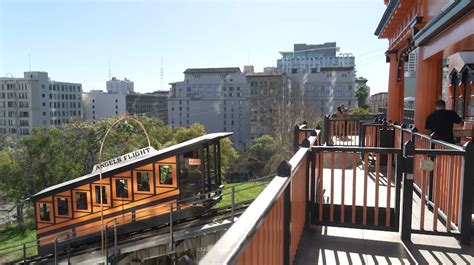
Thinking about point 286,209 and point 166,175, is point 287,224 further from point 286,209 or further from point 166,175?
point 166,175

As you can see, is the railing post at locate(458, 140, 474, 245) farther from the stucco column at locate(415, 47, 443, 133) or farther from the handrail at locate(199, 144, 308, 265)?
the stucco column at locate(415, 47, 443, 133)

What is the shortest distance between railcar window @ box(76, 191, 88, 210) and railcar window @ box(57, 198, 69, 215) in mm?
533

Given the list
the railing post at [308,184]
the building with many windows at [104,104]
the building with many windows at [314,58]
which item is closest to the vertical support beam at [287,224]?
the railing post at [308,184]

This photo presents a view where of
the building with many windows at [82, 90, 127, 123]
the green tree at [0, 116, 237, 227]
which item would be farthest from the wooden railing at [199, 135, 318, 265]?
the building with many windows at [82, 90, 127, 123]

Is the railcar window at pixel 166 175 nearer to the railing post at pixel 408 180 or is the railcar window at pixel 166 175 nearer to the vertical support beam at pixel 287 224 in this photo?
the railing post at pixel 408 180

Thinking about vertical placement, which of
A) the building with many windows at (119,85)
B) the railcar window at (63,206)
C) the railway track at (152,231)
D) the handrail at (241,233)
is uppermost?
the building with many windows at (119,85)

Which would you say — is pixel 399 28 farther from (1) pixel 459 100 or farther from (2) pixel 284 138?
(2) pixel 284 138

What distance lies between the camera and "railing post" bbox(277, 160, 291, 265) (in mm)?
2553

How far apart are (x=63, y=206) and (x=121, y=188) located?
9.53 ft

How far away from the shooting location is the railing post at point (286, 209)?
255cm

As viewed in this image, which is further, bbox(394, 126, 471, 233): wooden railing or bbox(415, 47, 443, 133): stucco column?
bbox(415, 47, 443, 133): stucco column

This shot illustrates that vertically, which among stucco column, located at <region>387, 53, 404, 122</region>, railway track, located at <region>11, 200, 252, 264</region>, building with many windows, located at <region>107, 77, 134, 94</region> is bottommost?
railway track, located at <region>11, 200, 252, 264</region>

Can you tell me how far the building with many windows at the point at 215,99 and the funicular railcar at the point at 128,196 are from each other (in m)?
77.0

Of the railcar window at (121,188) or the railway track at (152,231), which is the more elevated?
the railcar window at (121,188)
